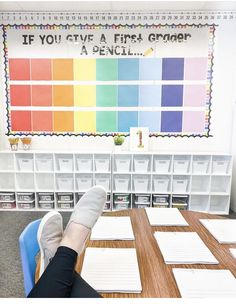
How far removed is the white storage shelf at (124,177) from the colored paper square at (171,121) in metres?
0.36

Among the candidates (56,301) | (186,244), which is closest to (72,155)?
(186,244)

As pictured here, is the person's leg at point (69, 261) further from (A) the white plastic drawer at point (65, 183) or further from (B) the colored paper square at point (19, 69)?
(B) the colored paper square at point (19, 69)

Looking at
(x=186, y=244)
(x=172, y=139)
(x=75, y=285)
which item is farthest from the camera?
(x=172, y=139)

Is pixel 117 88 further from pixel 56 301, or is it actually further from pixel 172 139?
pixel 56 301

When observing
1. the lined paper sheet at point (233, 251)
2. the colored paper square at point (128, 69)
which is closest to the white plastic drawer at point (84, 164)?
the colored paper square at point (128, 69)

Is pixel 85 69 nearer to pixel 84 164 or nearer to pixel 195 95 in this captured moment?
pixel 84 164

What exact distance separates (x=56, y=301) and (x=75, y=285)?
0.63 metres

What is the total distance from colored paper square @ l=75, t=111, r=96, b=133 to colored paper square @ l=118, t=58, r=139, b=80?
0.58m

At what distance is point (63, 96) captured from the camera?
10.6 feet

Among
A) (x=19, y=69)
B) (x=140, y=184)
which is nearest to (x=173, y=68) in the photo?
(x=140, y=184)

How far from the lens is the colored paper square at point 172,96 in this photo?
10.4 ft

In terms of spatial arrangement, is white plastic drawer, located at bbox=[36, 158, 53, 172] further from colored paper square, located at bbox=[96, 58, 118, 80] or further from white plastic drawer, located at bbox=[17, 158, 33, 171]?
Result: colored paper square, located at bbox=[96, 58, 118, 80]

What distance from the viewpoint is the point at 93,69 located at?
125 inches

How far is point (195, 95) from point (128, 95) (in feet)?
2.66
